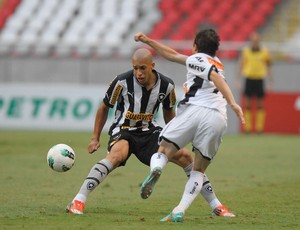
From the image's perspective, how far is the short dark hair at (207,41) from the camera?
317 inches

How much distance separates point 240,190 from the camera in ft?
37.0

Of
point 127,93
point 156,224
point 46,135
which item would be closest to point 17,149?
point 46,135

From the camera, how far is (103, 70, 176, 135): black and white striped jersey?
8914mm

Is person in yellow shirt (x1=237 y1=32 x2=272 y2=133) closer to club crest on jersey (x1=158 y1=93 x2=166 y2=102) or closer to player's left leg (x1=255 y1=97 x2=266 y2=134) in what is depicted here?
player's left leg (x1=255 y1=97 x2=266 y2=134)

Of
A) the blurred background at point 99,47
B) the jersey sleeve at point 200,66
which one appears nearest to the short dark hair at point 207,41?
the jersey sleeve at point 200,66

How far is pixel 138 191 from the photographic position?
11.1 meters

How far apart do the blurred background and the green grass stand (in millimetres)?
2999

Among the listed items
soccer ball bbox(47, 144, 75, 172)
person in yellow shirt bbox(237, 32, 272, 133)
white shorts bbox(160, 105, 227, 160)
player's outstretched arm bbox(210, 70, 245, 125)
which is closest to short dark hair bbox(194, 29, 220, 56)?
player's outstretched arm bbox(210, 70, 245, 125)

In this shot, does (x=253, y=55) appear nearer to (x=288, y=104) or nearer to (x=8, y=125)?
(x=288, y=104)

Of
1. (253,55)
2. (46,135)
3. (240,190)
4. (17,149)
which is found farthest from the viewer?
(253,55)

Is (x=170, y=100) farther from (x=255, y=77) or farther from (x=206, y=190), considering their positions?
(x=255, y=77)

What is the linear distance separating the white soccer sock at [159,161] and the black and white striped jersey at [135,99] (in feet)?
3.50

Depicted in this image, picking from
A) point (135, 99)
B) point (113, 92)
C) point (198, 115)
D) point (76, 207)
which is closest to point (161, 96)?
point (135, 99)

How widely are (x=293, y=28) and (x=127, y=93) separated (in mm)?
16364
